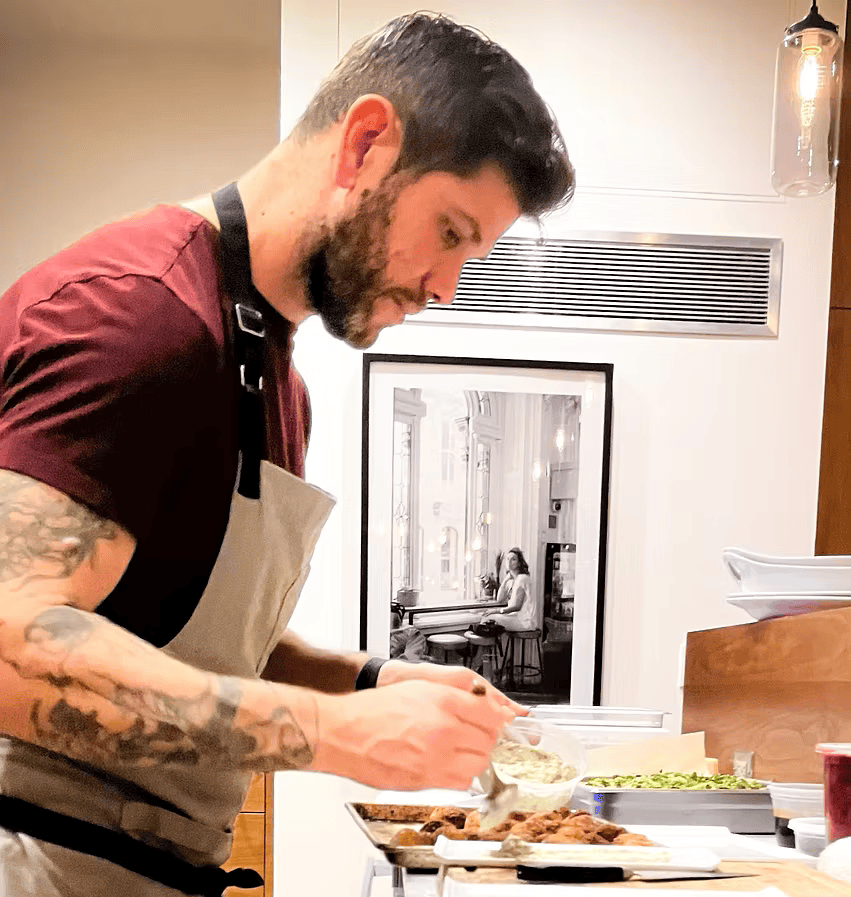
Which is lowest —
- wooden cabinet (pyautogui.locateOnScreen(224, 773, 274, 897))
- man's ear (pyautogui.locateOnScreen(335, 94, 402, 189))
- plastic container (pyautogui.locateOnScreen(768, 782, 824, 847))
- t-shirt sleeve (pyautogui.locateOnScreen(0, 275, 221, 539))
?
wooden cabinet (pyautogui.locateOnScreen(224, 773, 274, 897))

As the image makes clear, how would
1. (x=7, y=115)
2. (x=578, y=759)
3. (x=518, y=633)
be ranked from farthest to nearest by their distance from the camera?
(x=7, y=115), (x=518, y=633), (x=578, y=759)

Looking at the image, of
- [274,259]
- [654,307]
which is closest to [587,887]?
[274,259]

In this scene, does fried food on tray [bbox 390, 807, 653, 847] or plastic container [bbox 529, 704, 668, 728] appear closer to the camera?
fried food on tray [bbox 390, 807, 653, 847]

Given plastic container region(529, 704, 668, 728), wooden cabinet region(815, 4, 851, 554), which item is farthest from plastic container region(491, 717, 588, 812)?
wooden cabinet region(815, 4, 851, 554)

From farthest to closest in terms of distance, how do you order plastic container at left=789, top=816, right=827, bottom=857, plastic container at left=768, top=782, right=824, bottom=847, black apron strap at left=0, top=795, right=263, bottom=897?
plastic container at left=768, top=782, right=824, bottom=847 < plastic container at left=789, top=816, right=827, bottom=857 < black apron strap at left=0, top=795, right=263, bottom=897

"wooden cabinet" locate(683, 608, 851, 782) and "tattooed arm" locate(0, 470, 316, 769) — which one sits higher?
"tattooed arm" locate(0, 470, 316, 769)

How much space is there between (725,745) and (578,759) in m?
0.95

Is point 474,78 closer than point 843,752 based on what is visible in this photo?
Yes

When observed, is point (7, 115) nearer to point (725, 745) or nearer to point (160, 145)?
point (160, 145)

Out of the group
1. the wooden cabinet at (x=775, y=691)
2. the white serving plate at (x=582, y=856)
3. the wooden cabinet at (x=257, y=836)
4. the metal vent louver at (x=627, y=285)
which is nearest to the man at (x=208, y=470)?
the white serving plate at (x=582, y=856)

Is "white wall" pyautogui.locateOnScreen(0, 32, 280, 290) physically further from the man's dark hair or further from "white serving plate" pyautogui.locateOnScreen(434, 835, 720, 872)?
"white serving plate" pyautogui.locateOnScreen(434, 835, 720, 872)

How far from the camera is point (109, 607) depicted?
39.2 inches

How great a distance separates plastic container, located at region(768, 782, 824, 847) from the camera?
1581mm

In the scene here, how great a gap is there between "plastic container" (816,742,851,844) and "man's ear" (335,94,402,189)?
3.02 ft
